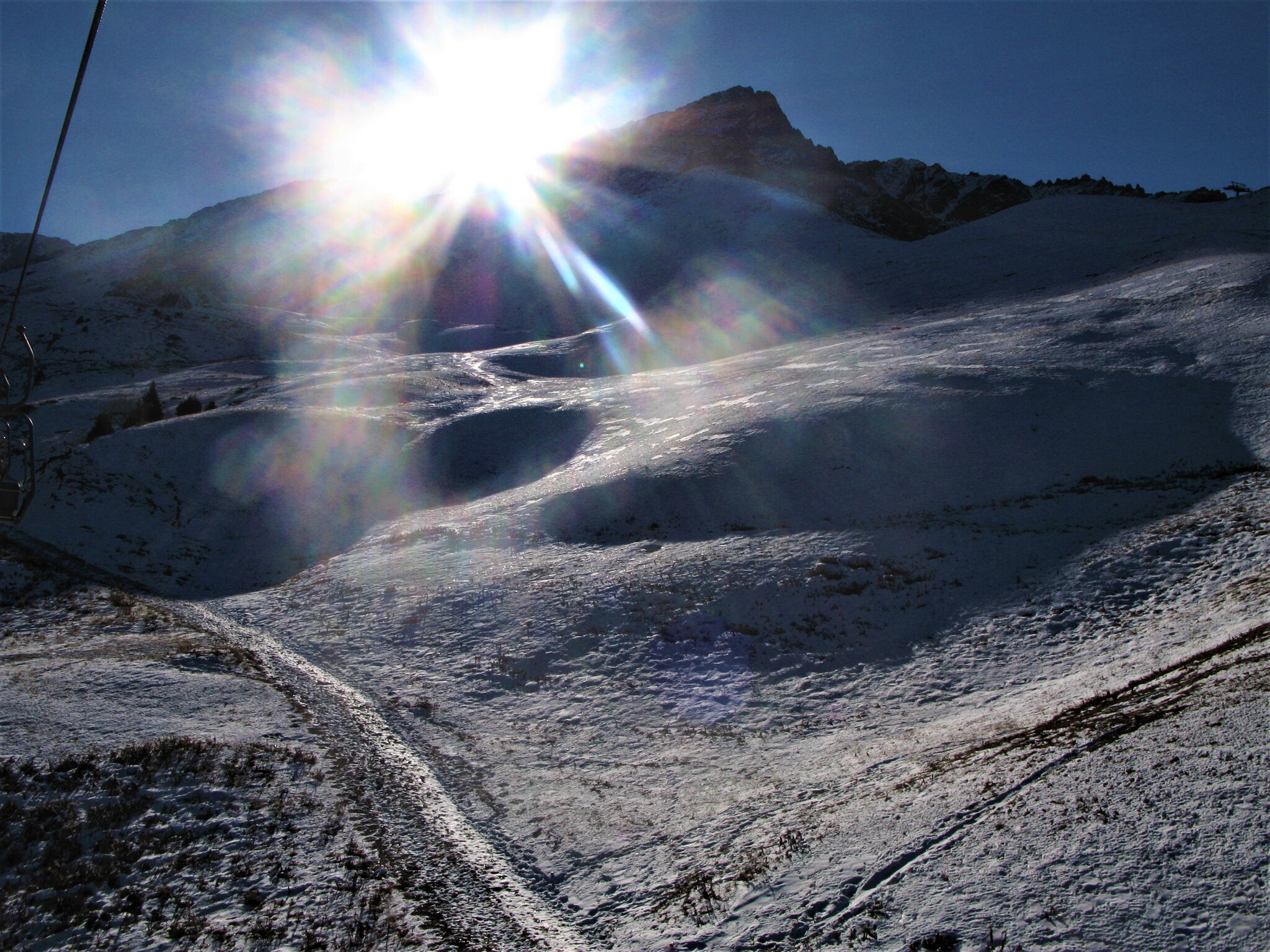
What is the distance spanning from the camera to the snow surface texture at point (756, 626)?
349 inches

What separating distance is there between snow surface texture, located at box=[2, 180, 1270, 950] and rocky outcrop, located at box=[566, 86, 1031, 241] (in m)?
83.1

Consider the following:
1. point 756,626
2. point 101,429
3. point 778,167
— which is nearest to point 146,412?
point 101,429

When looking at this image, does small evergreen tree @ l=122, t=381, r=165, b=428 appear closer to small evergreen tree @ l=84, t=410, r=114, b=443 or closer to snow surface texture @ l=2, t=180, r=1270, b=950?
small evergreen tree @ l=84, t=410, r=114, b=443

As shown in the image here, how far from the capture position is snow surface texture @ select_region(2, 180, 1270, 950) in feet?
29.1

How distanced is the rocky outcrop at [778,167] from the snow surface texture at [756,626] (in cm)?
8305

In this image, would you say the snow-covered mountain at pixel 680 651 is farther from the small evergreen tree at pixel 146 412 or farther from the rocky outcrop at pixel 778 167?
the rocky outcrop at pixel 778 167

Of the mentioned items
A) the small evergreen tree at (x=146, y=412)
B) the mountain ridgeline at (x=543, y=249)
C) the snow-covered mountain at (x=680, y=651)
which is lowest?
the snow-covered mountain at (x=680, y=651)

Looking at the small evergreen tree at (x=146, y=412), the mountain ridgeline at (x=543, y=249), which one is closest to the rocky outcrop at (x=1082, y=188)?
the mountain ridgeline at (x=543, y=249)

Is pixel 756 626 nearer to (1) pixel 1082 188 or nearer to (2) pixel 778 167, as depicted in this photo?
(2) pixel 778 167

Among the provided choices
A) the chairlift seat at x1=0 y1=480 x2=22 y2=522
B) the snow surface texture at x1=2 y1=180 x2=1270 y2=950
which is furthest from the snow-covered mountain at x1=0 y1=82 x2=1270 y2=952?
the chairlift seat at x1=0 y1=480 x2=22 y2=522

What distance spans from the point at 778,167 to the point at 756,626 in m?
147

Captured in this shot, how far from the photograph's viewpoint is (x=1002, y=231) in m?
78.9

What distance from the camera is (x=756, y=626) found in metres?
19.5

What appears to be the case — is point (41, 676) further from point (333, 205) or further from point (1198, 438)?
point (333, 205)
